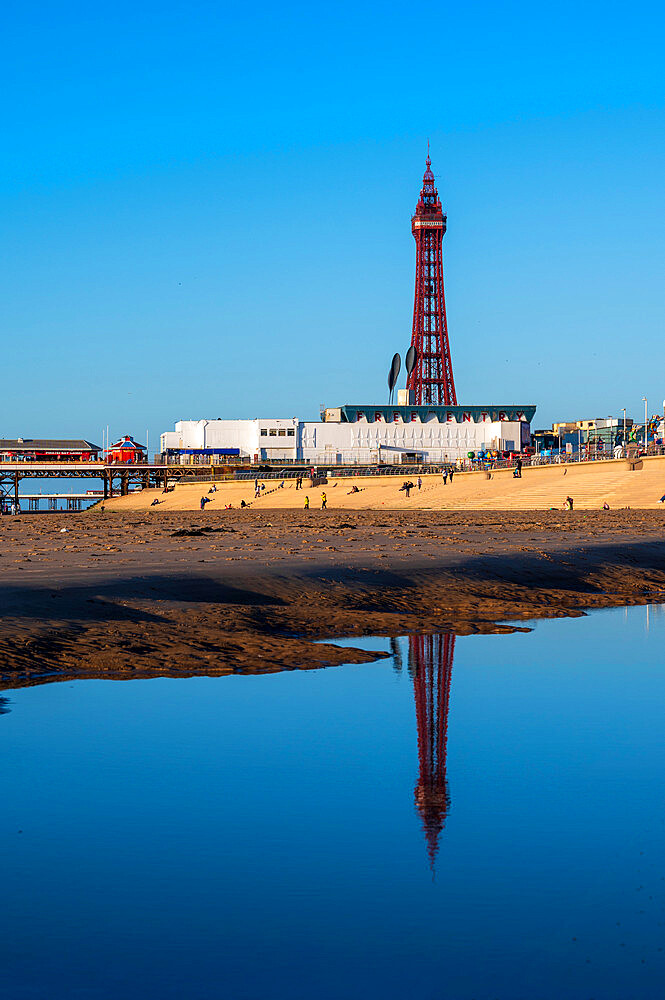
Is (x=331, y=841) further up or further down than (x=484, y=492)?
further down

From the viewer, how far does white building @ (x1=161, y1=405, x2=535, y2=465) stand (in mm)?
122312

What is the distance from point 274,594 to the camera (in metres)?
19.3

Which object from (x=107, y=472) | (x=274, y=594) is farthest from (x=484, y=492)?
(x=107, y=472)

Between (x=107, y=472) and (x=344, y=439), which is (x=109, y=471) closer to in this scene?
(x=107, y=472)

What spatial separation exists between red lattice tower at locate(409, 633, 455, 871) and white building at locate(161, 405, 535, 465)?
105 m

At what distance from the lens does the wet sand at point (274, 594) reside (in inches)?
566

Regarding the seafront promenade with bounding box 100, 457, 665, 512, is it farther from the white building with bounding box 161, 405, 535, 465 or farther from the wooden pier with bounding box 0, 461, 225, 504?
the white building with bounding box 161, 405, 535, 465

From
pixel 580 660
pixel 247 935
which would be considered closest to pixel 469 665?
pixel 580 660

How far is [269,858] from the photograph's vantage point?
6965mm

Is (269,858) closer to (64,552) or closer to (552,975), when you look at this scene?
(552,975)

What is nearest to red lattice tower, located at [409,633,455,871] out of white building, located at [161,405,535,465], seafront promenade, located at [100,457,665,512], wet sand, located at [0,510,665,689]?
wet sand, located at [0,510,665,689]

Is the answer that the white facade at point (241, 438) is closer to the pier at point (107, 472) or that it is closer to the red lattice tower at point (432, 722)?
the pier at point (107, 472)

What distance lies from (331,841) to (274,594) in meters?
12.1

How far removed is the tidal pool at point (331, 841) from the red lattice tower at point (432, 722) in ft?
0.14
